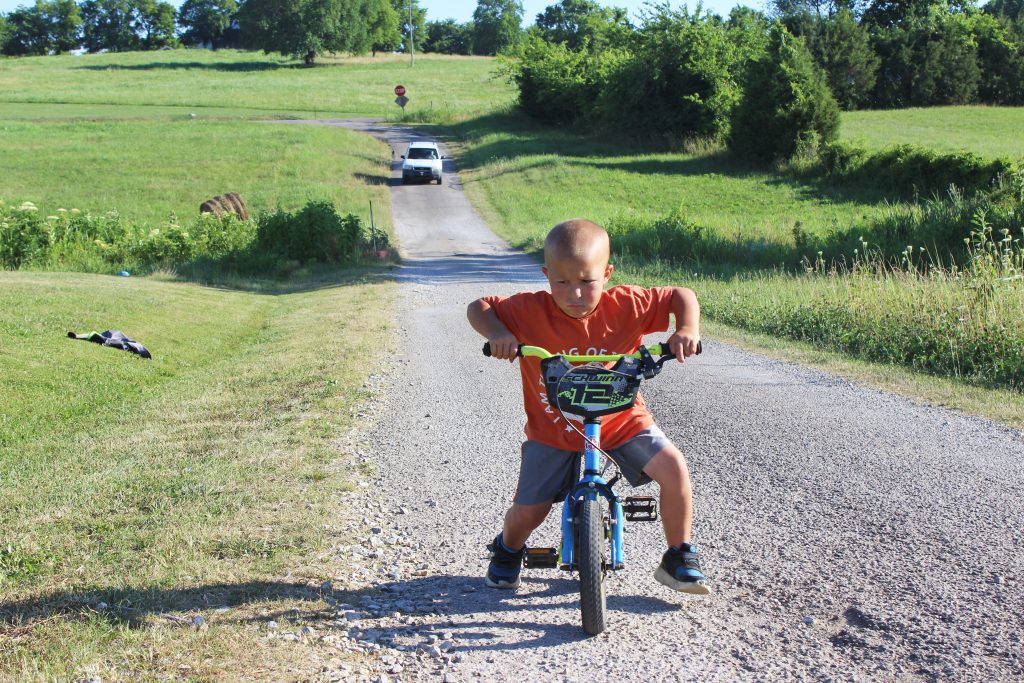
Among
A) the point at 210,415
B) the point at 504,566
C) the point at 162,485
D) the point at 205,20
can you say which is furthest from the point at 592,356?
the point at 205,20

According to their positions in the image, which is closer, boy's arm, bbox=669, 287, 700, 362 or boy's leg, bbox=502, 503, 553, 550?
boy's arm, bbox=669, 287, 700, 362

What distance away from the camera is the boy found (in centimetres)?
394

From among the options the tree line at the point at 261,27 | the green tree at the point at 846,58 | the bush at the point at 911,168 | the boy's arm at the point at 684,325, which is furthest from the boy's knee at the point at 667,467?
the tree line at the point at 261,27

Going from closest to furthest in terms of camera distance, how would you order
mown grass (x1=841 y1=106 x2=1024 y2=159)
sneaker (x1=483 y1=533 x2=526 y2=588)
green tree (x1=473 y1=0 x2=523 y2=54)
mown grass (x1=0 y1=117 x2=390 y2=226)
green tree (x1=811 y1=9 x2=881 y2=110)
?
sneaker (x1=483 y1=533 x2=526 y2=588) → mown grass (x1=0 y1=117 x2=390 y2=226) → mown grass (x1=841 y1=106 x2=1024 y2=159) → green tree (x1=811 y1=9 x2=881 y2=110) → green tree (x1=473 y1=0 x2=523 y2=54)

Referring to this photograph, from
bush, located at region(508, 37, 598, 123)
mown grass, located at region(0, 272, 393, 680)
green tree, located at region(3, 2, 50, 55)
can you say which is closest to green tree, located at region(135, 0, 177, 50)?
green tree, located at region(3, 2, 50, 55)

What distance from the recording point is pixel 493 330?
3.95m

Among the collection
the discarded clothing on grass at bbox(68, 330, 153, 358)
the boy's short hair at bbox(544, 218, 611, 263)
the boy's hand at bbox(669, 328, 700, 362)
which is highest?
the boy's short hair at bbox(544, 218, 611, 263)

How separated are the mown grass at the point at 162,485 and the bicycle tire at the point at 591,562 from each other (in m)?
1.12

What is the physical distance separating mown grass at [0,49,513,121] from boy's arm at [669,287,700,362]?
6362cm

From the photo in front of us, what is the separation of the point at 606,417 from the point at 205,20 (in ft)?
570

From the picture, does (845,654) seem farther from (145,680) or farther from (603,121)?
(603,121)

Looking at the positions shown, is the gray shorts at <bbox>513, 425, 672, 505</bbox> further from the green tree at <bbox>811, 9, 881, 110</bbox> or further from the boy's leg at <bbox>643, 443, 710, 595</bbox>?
the green tree at <bbox>811, 9, 881, 110</bbox>

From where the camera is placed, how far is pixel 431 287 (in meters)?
19.2

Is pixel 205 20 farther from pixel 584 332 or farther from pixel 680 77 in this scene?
pixel 584 332
